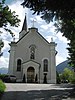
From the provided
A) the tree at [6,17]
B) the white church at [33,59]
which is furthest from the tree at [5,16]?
the white church at [33,59]

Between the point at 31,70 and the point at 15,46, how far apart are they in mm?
7032

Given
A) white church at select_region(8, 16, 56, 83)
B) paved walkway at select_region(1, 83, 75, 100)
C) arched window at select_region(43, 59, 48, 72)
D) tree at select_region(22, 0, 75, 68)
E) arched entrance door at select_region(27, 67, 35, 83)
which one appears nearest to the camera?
tree at select_region(22, 0, 75, 68)

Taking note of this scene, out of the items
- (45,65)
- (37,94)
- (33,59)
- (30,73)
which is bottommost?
(37,94)

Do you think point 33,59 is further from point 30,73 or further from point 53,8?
point 53,8

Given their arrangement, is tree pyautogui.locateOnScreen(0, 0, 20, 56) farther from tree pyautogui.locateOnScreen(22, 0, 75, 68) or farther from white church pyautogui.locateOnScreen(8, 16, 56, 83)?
white church pyautogui.locateOnScreen(8, 16, 56, 83)

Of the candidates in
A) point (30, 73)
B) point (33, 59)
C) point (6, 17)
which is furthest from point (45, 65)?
point (6, 17)

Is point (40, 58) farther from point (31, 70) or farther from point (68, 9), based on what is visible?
point (68, 9)

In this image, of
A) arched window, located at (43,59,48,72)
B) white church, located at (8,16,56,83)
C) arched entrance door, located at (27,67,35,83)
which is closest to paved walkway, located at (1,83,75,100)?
arched entrance door, located at (27,67,35,83)

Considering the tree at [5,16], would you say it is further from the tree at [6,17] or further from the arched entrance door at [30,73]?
the arched entrance door at [30,73]

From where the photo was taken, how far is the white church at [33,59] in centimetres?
4938

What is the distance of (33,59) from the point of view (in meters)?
51.2

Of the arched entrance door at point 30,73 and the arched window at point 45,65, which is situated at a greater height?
the arched window at point 45,65

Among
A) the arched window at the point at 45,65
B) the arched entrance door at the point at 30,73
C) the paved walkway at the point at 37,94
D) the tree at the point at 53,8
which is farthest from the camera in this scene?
the arched window at the point at 45,65

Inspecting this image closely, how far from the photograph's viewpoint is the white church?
162 ft
